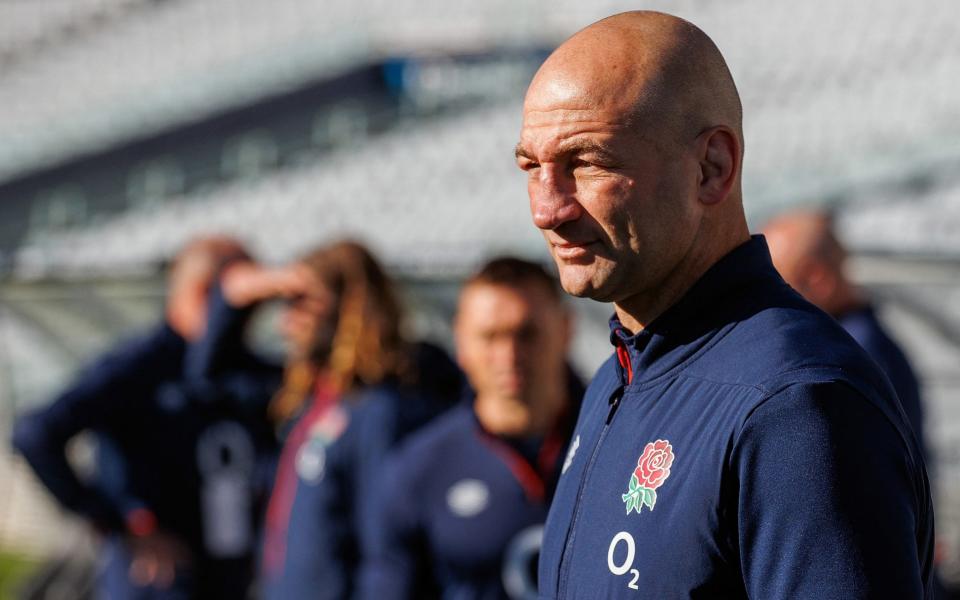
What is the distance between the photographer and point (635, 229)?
1552 millimetres

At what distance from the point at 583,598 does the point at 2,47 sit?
652 inches

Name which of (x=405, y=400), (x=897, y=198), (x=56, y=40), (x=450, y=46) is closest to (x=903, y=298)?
(x=405, y=400)

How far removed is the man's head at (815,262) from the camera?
3.73m

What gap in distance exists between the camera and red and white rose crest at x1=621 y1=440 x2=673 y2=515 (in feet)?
4.88

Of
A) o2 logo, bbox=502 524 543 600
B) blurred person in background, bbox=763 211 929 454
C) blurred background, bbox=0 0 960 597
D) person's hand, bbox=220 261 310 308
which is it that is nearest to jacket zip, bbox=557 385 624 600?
o2 logo, bbox=502 524 543 600

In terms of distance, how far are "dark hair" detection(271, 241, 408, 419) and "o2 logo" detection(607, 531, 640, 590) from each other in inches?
95.0

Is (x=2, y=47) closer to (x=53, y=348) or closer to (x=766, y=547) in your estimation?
(x=53, y=348)

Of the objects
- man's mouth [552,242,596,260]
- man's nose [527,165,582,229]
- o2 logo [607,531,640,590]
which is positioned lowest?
o2 logo [607,531,640,590]

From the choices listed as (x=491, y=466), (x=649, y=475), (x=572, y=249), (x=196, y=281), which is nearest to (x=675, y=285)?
(x=572, y=249)

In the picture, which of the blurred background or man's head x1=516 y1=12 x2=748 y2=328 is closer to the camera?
man's head x1=516 y1=12 x2=748 y2=328

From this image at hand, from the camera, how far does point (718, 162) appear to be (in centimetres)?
156

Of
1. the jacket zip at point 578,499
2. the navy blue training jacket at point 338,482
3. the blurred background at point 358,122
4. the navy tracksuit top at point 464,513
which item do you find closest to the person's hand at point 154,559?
the navy blue training jacket at point 338,482

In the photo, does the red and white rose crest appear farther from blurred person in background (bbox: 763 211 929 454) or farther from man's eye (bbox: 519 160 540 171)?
blurred person in background (bbox: 763 211 929 454)

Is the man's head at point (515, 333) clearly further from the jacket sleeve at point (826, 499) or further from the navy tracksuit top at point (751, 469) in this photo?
the jacket sleeve at point (826, 499)
